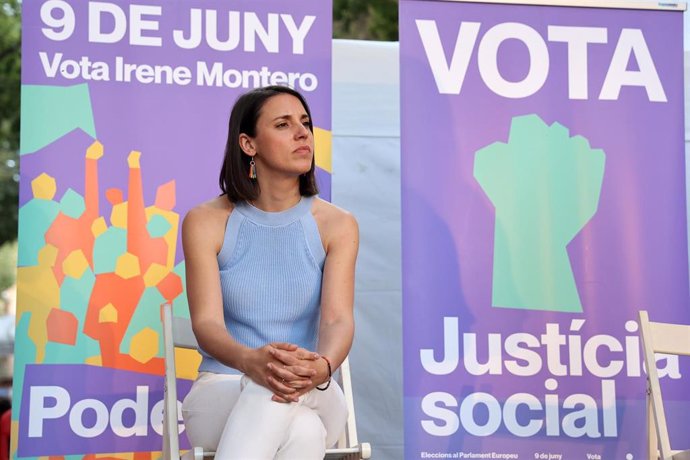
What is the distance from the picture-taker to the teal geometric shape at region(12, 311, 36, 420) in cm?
363

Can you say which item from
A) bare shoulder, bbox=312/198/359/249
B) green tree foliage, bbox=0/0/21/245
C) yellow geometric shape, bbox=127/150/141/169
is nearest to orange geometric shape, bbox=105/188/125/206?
yellow geometric shape, bbox=127/150/141/169

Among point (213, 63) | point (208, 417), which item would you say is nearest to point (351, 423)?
point (208, 417)

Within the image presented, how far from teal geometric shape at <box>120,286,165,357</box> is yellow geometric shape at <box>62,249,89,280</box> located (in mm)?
242

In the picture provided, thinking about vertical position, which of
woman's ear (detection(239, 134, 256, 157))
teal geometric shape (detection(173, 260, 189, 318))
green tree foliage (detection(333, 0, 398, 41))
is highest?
green tree foliage (detection(333, 0, 398, 41))

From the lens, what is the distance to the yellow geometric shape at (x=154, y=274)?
12.4ft

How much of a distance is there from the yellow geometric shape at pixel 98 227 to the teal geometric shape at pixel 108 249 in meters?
0.01

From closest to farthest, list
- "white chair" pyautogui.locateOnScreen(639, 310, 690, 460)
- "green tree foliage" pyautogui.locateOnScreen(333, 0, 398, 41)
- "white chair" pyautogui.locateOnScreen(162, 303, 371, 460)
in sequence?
"white chair" pyautogui.locateOnScreen(162, 303, 371, 460) → "white chair" pyautogui.locateOnScreen(639, 310, 690, 460) → "green tree foliage" pyautogui.locateOnScreen(333, 0, 398, 41)

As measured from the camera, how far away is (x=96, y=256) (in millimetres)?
3748

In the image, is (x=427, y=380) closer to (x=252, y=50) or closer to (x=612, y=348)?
(x=612, y=348)

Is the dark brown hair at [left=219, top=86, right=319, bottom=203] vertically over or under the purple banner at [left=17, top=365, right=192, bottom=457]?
over

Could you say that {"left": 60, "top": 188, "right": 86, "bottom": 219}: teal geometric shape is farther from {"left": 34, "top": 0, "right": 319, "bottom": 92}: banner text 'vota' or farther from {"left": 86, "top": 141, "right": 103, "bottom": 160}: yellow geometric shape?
{"left": 34, "top": 0, "right": 319, "bottom": 92}: banner text 'vota'

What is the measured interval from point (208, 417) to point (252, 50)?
5.61ft

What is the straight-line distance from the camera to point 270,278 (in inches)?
112

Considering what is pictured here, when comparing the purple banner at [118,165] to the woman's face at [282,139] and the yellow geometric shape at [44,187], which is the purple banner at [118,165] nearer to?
the yellow geometric shape at [44,187]
